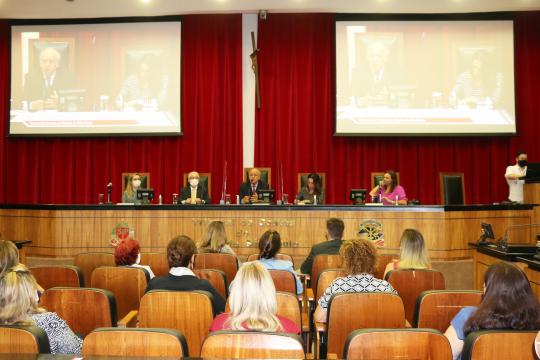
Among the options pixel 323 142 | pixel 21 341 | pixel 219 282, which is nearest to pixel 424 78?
pixel 323 142

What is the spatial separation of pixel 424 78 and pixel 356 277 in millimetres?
7168

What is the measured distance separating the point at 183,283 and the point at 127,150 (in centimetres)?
744

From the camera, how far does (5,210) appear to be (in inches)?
315

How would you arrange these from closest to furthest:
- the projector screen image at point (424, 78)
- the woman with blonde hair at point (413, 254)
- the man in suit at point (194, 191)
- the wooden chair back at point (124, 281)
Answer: the wooden chair back at point (124, 281) < the woman with blonde hair at point (413, 254) < the man in suit at point (194, 191) < the projector screen image at point (424, 78)

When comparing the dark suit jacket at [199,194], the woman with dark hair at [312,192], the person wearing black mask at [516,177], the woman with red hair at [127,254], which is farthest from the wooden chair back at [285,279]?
the person wearing black mask at [516,177]

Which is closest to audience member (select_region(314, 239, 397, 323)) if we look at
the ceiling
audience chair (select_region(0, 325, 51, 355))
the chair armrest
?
the chair armrest

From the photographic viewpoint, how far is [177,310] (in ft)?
8.91

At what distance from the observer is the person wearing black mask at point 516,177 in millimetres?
9039

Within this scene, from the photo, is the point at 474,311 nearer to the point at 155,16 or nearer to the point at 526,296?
the point at 526,296

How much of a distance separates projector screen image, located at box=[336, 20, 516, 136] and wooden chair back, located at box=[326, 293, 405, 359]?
7.12 metres

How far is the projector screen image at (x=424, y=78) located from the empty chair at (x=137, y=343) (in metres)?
8.08

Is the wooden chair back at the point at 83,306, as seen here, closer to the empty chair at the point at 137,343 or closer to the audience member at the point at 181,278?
the audience member at the point at 181,278

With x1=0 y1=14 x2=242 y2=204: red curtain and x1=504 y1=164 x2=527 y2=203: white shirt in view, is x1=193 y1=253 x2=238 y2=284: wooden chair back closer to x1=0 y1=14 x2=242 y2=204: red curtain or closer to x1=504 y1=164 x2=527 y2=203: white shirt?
x1=0 y1=14 x2=242 y2=204: red curtain

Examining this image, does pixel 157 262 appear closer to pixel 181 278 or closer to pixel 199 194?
pixel 181 278
